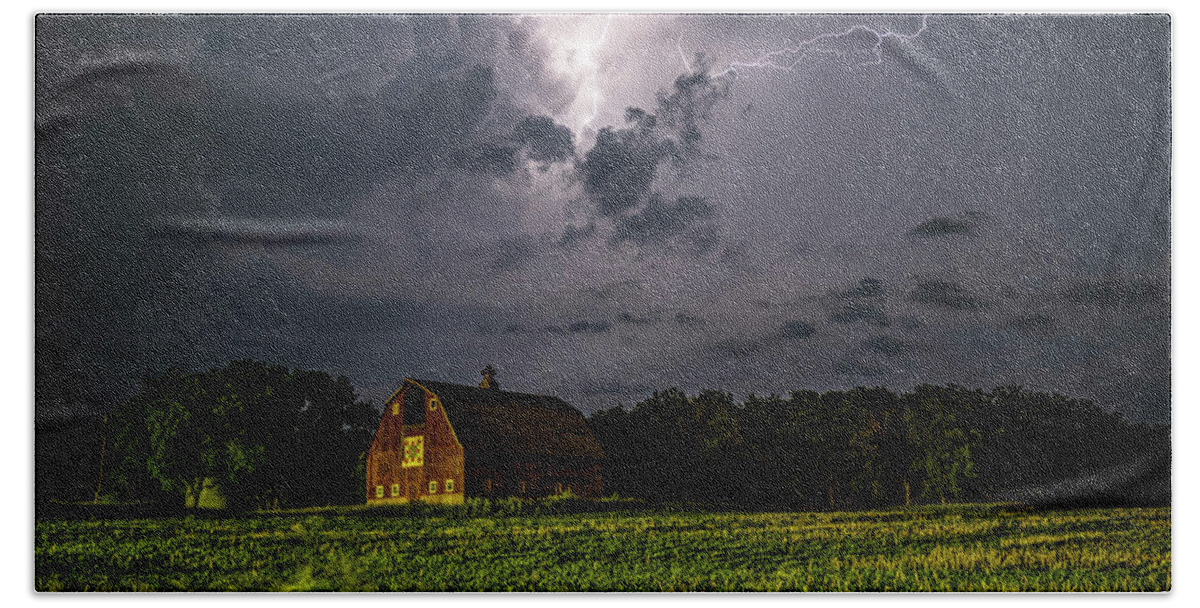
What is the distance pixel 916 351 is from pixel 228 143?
3464 millimetres

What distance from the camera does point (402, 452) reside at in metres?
5.70

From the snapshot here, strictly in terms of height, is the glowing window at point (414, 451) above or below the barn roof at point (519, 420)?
below

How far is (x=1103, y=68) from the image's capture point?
5789 millimetres

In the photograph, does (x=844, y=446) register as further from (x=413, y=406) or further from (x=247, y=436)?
(x=247, y=436)

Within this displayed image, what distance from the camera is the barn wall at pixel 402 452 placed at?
5.68m

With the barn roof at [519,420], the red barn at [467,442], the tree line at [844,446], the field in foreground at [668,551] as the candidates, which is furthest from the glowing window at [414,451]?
the tree line at [844,446]

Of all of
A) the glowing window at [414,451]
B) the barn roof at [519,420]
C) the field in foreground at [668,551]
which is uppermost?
the barn roof at [519,420]

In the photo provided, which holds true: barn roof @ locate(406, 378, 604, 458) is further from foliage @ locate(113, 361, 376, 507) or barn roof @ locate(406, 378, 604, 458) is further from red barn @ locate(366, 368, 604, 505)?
foliage @ locate(113, 361, 376, 507)

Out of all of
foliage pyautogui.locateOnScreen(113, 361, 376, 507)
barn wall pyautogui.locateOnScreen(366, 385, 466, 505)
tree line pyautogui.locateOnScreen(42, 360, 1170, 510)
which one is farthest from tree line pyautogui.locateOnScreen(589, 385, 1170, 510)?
foliage pyautogui.locateOnScreen(113, 361, 376, 507)

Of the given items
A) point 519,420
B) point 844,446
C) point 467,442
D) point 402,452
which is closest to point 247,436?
point 402,452

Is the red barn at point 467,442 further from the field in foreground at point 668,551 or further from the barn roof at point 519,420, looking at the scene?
the field in foreground at point 668,551

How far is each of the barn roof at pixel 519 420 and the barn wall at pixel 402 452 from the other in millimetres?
66

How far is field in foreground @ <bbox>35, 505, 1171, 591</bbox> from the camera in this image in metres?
5.70

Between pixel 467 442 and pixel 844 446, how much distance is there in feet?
5.92
